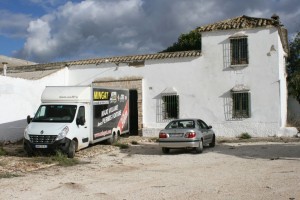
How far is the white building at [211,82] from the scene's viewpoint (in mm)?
21172

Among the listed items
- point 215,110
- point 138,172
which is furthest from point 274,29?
point 138,172

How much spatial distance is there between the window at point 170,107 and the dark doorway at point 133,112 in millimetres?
1828

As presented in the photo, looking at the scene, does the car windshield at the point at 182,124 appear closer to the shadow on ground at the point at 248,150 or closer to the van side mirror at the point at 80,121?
the shadow on ground at the point at 248,150

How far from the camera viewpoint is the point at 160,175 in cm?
1116

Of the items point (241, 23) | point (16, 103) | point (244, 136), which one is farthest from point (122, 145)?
point (241, 23)

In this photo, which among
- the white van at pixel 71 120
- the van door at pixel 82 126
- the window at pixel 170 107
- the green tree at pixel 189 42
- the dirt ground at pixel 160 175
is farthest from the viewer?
the green tree at pixel 189 42

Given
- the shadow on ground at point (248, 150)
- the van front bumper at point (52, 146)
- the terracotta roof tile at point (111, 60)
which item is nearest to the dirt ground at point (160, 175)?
the shadow on ground at point (248, 150)

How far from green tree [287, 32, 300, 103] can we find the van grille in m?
17.1

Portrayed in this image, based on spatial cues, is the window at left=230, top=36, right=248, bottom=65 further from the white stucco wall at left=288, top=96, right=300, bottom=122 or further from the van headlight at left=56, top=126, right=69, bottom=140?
the van headlight at left=56, top=126, right=69, bottom=140

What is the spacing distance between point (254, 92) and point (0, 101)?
42.3 feet

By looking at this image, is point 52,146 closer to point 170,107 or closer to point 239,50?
point 170,107

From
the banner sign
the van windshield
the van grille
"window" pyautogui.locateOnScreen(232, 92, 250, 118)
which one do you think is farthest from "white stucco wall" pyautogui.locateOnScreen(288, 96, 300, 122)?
the van grille

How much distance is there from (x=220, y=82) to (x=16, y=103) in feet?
35.5

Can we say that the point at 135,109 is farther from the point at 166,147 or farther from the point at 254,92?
the point at 166,147
